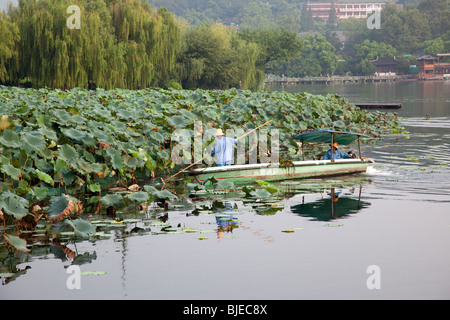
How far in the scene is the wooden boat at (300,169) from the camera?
15306 millimetres

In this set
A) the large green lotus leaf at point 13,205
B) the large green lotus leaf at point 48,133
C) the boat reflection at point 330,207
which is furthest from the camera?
the large green lotus leaf at point 48,133

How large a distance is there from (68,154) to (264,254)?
5.08 metres

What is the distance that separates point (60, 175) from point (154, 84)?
123ft

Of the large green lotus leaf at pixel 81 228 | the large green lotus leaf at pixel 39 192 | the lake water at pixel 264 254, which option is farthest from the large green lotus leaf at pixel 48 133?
the large green lotus leaf at pixel 81 228

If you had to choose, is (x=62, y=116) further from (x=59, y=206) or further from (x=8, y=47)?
(x=8, y=47)

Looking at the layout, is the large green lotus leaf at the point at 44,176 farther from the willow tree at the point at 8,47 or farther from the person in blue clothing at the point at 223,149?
the willow tree at the point at 8,47

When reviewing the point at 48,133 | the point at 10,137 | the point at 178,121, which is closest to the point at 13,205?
the point at 10,137

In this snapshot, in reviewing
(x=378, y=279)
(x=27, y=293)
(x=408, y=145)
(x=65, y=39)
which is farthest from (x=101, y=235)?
(x=65, y=39)

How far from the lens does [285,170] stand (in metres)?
16.5

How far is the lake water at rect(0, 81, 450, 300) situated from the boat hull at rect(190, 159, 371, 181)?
83cm

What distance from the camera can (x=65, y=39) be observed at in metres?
34.7

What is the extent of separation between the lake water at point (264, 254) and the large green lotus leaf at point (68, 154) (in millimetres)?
1845
